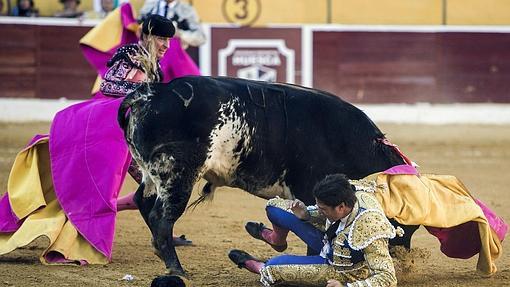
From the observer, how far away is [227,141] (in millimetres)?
4539

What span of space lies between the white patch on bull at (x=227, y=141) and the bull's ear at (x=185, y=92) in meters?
0.14

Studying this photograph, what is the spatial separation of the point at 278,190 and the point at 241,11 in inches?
340

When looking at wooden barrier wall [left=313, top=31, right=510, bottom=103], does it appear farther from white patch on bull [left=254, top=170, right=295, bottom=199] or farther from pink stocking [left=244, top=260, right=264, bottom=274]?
pink stocking [left=244, top=260, right=264, bottom=274]

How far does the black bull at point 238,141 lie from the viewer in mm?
4469

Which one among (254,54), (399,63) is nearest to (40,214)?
(254,54)

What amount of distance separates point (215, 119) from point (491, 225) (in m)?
1.28

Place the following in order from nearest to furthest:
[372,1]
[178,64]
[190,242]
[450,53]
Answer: [190,242] < [178,64] < [450,53] < [372,1]

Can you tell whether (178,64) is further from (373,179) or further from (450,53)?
(450,53)

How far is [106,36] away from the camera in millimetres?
6270

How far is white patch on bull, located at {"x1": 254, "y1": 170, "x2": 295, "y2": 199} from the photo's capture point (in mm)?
4699

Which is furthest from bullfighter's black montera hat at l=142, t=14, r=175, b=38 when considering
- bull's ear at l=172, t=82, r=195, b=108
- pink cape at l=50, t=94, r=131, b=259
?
bull's ear at l=172, t=82, r=195, b=108

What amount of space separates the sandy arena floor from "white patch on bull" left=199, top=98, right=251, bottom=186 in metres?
0.49

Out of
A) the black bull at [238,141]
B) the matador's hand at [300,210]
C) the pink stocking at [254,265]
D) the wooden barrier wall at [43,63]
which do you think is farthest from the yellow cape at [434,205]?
the wooden barrier wall at [43,63]

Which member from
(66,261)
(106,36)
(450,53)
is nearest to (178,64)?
(106,36)
